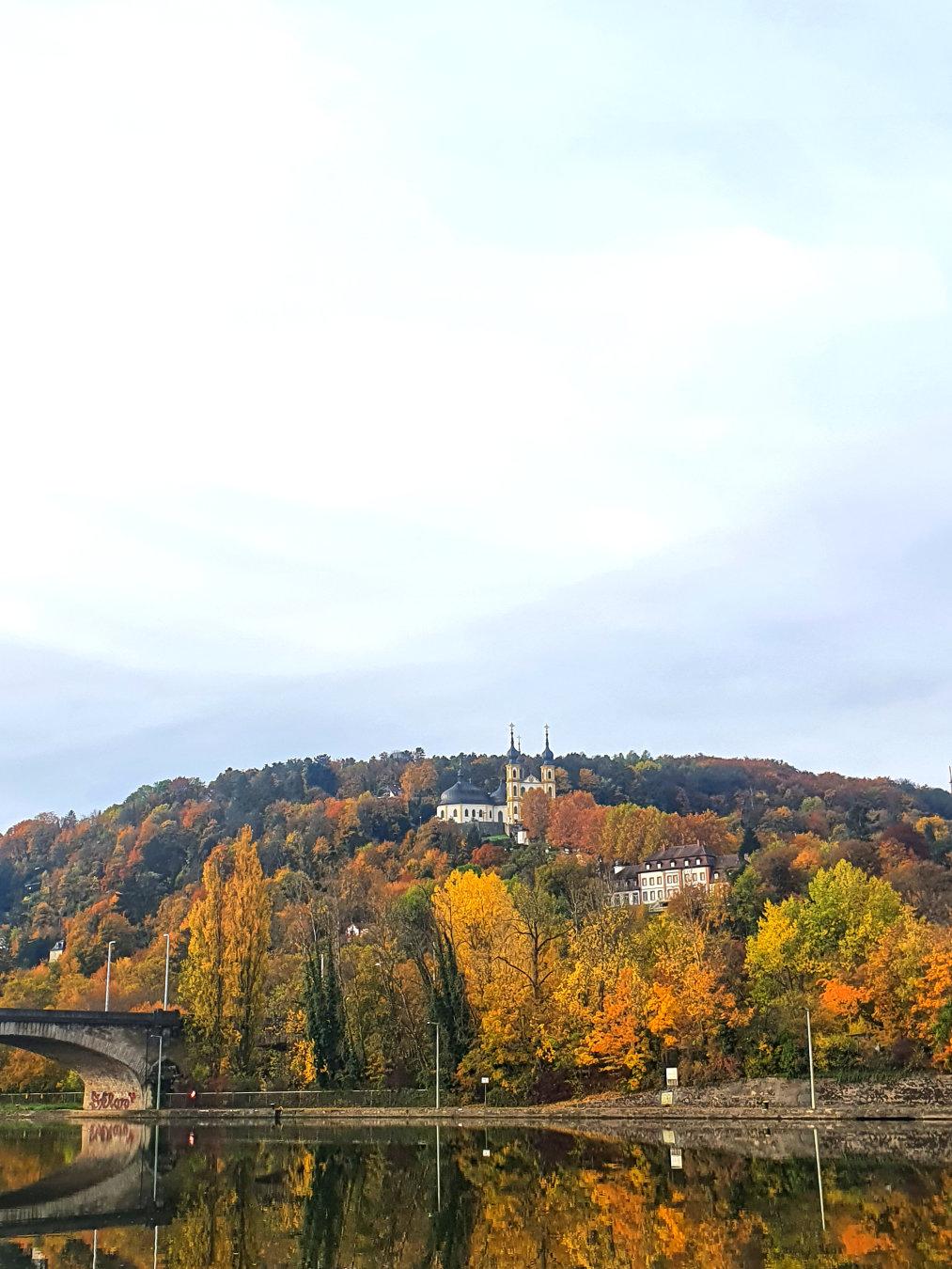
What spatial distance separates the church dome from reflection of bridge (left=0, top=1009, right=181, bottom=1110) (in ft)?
379

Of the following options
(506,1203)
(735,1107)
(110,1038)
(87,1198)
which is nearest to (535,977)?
(735,1107)

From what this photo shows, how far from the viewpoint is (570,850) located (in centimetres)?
16450

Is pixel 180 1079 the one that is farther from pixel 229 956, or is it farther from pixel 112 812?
pixel 112 812

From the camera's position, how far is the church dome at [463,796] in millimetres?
193075

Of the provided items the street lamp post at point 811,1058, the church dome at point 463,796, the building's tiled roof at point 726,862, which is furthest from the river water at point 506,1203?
the church dome at point 463,796

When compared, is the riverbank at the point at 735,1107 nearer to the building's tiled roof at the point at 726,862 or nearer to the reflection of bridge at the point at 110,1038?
the reflection of bridge at the point at 110,1038

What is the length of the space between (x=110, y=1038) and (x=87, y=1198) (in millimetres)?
45194

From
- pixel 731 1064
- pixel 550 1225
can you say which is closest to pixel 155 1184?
pixel 550 1225

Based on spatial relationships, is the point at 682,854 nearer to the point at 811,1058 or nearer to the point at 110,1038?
the point at 110,1038

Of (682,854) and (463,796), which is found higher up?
(463,796)

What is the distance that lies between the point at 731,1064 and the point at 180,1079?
34.5 metres

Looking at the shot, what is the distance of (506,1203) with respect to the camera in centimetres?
2755

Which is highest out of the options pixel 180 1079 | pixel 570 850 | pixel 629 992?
pixel 570 850

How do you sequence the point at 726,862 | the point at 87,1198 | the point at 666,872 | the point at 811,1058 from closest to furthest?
the point at 87,1198, the point at 811,1058, the point at 726,862, the point at 666,872
